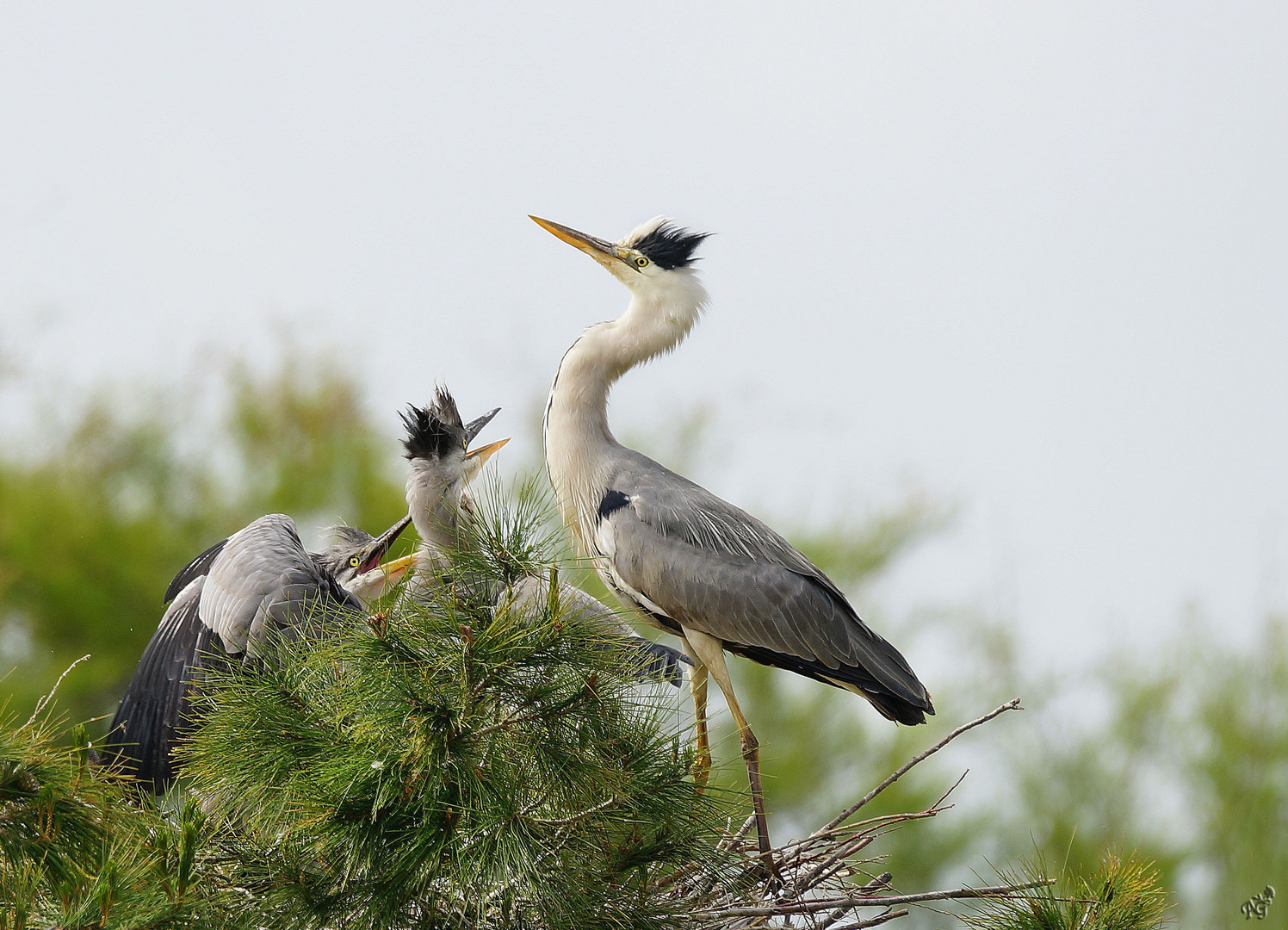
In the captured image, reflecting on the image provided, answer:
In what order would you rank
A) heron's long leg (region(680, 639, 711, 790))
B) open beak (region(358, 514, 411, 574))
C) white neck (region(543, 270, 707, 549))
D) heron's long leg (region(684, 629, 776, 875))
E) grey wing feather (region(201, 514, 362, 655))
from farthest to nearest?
open beak (region(358, 514, 411, 574)), white neck (region(543, 270, 707, 549)), grey wing feather (region(201, 514, 362, 655)), heron's long leg (region(680, 639, 711, 790)), heron's long leg (region(684, 629, 776, 875))

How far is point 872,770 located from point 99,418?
704 cm

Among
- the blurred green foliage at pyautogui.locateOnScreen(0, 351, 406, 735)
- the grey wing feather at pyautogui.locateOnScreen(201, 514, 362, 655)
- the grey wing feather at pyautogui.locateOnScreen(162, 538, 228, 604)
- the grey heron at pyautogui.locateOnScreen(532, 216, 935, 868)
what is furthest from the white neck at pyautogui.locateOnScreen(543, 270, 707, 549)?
the blurred green foliage at pyautogui.locateOnScreen(0, 351, 406, 735)

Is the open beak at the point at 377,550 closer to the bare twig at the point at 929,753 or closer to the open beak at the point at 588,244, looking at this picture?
the open beak at the point at 588,244

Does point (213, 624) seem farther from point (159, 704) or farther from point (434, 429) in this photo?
point (434, 429)

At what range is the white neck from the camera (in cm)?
386

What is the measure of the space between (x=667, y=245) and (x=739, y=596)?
122cm

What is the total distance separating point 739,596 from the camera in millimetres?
3586

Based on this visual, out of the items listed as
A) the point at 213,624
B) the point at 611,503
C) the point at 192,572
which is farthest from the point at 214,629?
the point at 611,503

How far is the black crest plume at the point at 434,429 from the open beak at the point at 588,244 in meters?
1.01

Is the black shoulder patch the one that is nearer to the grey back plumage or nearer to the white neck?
the white neck

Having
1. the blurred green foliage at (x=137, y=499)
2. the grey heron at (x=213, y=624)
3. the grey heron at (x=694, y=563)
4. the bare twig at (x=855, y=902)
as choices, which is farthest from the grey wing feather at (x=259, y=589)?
the blurred green foliage at (x=137, y=499)

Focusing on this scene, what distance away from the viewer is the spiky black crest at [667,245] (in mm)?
4070

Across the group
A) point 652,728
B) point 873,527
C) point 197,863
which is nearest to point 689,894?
point 652,728

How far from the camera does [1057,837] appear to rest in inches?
378
